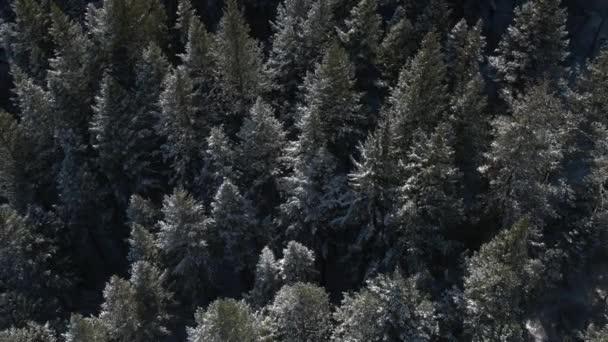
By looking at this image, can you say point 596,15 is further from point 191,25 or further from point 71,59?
point 71,59

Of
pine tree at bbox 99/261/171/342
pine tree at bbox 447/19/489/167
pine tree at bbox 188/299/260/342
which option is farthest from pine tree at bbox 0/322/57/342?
pine tree at bbox 447/19/489/167

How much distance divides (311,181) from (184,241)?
933 centimetres

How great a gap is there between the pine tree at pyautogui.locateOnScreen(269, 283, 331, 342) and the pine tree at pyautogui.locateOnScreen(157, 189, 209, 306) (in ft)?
26.0

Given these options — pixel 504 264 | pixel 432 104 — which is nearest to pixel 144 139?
pixel 432 104

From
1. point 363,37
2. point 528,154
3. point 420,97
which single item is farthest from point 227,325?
point 363,37

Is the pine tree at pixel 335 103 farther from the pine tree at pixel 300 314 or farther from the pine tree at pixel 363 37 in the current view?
the pine tree at pixel 300 314

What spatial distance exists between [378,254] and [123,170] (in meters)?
20.5

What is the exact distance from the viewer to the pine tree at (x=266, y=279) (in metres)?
37.2

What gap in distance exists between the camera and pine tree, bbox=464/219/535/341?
31719 millimetres

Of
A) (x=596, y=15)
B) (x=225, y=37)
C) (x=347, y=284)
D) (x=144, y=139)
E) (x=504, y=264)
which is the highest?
(x=596, y=15)

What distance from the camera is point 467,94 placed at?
38.5 metres

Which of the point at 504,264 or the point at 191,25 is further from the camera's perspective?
the point at 191,25

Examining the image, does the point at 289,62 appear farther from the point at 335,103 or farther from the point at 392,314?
the point at 392,314

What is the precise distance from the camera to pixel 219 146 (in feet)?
134
